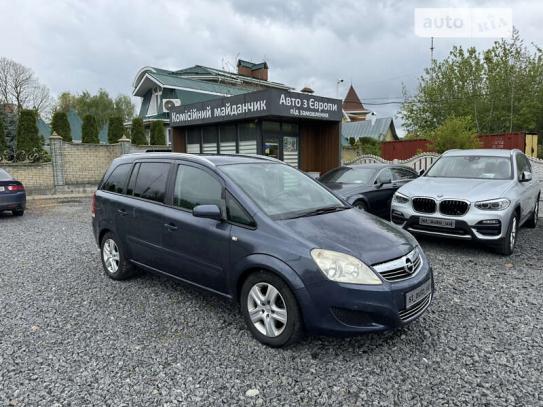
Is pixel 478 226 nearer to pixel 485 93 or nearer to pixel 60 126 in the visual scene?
pixel 60 126

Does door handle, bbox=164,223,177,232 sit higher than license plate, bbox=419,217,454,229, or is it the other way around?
door handle, bbox=164,223,177,232

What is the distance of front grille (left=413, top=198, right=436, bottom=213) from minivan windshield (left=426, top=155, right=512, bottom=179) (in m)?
1.30

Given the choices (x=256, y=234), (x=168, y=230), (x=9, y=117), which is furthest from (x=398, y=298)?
(x=9, y=117)

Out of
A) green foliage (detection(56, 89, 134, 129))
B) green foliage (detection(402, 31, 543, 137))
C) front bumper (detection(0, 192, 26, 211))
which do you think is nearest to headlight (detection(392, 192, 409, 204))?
front bumper (detection(0, 192, 26, 211))

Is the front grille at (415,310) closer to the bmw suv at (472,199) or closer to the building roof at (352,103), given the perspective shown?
the bmw suv at (472,199)

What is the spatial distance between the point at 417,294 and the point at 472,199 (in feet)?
10.7

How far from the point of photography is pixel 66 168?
16703 mm

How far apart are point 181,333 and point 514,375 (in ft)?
8.89

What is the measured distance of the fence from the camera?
51.5 ft

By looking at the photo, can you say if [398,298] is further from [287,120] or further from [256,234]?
[287,120]

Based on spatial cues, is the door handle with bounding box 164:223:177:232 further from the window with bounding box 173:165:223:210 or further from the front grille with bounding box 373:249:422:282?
the front grille with bounding box 373:249:422:282

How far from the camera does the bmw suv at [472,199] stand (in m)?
5.55

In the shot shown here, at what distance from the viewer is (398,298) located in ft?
9.45

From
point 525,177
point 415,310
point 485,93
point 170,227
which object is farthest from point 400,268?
point 485,93
